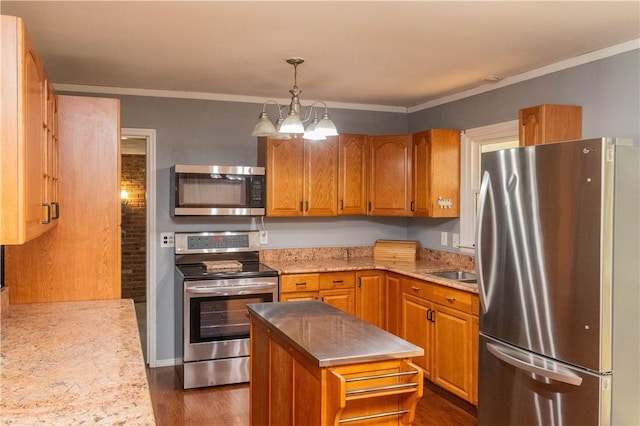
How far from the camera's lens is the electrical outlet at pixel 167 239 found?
4.46m

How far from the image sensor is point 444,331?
148 inches

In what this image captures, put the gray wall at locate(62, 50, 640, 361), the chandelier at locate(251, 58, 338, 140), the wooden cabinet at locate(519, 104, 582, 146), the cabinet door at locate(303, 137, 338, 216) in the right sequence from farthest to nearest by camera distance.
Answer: the cabinet door at locate(303, 137, 338, 216), the gray wall at locate(62, 50, 640, 361), the wooden cabinet at locate(519, 104, 582, 146), the chandelier at locate(251, 58, 338, 140)

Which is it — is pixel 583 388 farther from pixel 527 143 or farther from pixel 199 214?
pixel 199 214

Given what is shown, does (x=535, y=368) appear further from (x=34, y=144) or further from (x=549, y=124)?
(x=34, y=144)

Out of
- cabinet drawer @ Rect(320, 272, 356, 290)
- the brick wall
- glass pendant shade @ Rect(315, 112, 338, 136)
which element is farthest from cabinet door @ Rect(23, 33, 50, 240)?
the brick wall

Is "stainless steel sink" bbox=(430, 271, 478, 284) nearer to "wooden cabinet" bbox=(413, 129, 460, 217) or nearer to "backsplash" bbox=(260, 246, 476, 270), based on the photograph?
"backsplash" bbox=(260, 246, 476, 270)

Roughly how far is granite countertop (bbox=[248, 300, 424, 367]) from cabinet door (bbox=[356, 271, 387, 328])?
4.88ft

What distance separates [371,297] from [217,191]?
4.99 feet

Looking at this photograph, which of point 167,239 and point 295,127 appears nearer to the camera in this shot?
point 295,127

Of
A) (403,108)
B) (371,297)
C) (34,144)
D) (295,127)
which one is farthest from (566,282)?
(403,108)

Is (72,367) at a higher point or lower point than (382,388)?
higher

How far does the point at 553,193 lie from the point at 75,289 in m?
2.53

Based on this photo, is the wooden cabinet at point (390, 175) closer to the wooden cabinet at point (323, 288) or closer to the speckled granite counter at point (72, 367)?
the wooden cabinet at point (323, 288)

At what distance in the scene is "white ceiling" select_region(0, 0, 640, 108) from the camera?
2.48 m
